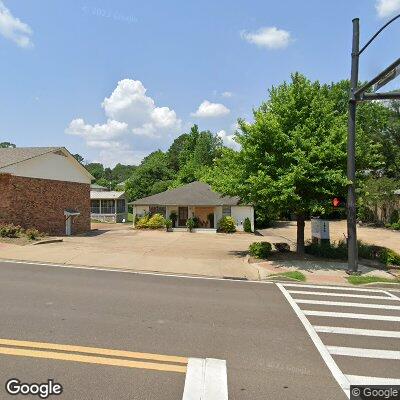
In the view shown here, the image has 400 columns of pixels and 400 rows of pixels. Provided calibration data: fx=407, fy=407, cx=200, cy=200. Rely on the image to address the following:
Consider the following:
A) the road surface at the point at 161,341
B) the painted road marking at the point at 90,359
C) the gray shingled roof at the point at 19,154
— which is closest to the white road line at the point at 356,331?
the road surface at the point at 161,341

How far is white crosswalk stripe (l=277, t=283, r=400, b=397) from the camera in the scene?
610 centimetres

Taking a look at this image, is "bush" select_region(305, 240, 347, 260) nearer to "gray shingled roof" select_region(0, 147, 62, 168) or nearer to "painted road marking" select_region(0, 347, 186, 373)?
"painted road marking" select_region(0, 347, 186, 373)

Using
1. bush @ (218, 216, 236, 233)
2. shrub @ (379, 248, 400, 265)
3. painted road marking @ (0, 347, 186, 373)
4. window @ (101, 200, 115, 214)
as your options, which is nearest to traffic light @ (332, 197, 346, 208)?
shrub @ (379, 248, 400, 265)

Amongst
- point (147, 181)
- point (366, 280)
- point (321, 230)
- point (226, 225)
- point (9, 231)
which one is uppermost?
point (147, 181)

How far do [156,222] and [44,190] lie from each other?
12.6 metres

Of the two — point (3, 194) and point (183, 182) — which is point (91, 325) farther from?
point (183, 182)

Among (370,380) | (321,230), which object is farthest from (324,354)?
(321,230)

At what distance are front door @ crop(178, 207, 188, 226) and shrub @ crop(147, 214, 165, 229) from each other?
185 cm

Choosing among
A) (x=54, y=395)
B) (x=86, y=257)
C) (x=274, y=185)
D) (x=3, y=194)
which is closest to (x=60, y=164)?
(x=3, y=194)

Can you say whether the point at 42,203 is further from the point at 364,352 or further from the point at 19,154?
the point at 364,352

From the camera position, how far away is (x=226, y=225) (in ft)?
122

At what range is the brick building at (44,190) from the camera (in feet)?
88.1

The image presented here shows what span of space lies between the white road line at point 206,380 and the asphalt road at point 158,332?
0.34 feet

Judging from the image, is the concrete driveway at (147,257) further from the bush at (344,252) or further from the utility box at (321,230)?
the utility box at (321,230)
